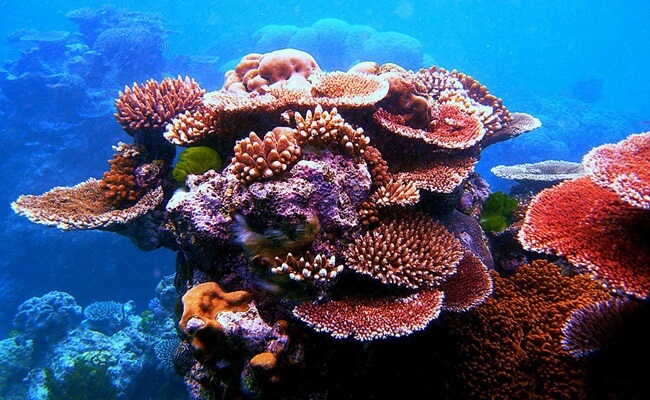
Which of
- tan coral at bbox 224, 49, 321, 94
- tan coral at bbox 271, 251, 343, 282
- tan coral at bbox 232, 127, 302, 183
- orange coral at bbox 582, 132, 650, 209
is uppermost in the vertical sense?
tan coral at bbox 224, 49, 321, 94

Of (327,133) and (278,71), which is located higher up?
(278,71)

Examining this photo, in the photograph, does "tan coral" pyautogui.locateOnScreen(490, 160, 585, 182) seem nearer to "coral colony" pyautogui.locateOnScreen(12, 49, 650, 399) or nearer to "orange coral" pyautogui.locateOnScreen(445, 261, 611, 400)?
"coral colony" pyautogui.locateOnScreen(12, 49, 650, 399)

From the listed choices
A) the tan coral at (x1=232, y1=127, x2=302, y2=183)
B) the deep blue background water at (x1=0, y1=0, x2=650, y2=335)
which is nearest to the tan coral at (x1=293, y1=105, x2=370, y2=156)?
the tan coral at (x1=232, y1=127, x2=302, y2=183)

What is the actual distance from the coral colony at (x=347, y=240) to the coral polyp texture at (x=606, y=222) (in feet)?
0.04

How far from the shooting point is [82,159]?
55.5ft

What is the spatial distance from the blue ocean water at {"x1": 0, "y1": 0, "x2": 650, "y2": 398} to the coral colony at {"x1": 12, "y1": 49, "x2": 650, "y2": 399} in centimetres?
1176

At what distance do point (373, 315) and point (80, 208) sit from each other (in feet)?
13.9

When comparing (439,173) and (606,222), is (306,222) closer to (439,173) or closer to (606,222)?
(439,173)

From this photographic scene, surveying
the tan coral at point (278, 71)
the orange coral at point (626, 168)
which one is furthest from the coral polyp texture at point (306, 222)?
the orange coral at point (626, 168)

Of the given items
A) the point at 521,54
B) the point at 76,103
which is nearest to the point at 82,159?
the point at 76,103

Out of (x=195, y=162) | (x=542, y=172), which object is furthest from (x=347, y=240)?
(x=542, y=172)

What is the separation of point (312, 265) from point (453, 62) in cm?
5351

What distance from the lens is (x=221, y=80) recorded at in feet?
82.5

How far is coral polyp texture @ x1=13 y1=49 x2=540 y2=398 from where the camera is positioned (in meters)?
3.08
